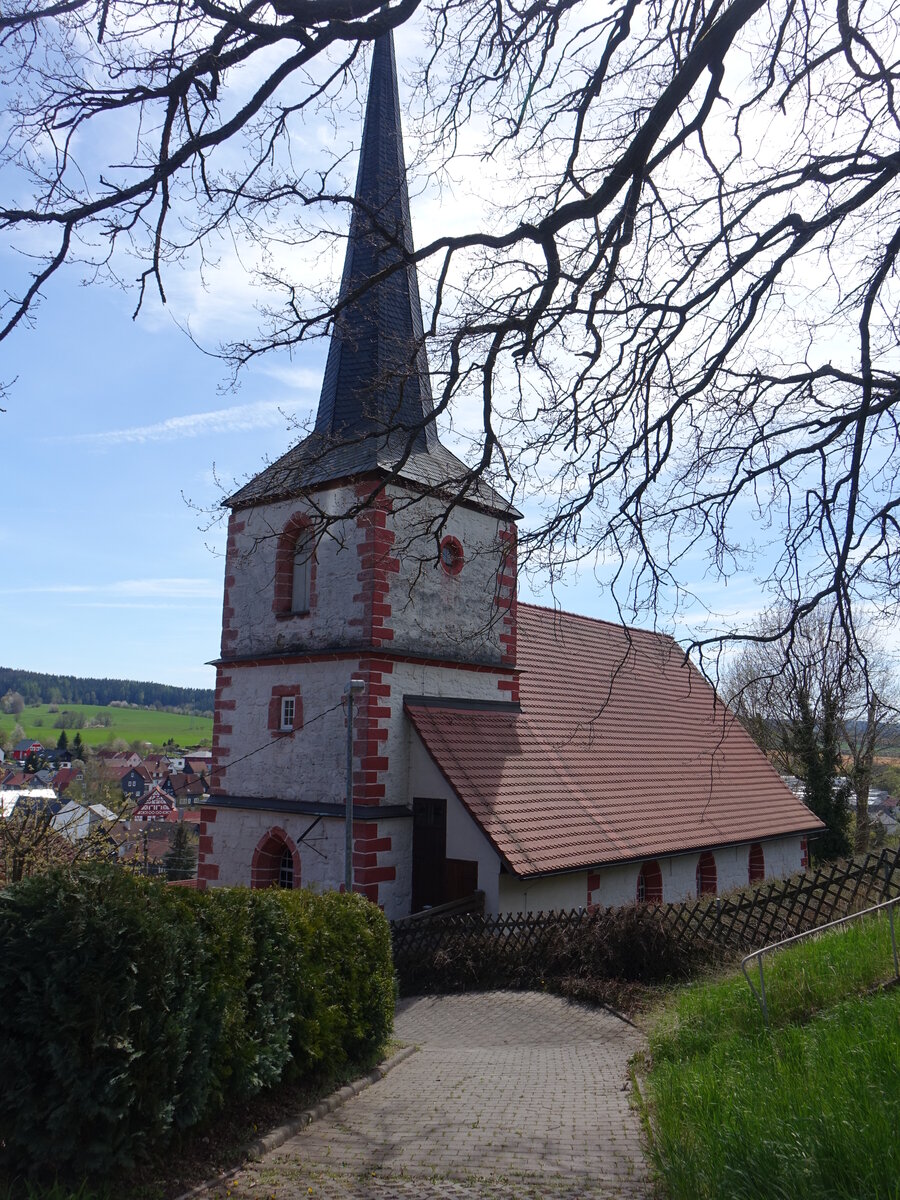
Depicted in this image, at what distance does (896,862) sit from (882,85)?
10.9 m

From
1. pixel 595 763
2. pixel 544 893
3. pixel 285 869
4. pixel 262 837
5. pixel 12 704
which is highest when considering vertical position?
pixel 12 704

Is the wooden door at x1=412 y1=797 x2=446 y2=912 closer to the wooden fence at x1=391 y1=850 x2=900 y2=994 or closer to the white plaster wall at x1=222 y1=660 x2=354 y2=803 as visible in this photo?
the wooden fence at x1=391 y1=850 x2=900 y2=994

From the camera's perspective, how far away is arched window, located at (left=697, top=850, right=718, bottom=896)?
66.0ft

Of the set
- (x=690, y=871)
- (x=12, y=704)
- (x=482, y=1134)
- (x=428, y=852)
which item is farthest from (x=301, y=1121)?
(x=12, y=704)

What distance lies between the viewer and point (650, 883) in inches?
716

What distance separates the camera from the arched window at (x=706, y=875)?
792 inches

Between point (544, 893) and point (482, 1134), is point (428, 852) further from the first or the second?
point (482, 1134)

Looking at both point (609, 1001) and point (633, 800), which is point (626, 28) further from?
point (633, 800)

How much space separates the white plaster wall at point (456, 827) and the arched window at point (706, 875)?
24.3ft

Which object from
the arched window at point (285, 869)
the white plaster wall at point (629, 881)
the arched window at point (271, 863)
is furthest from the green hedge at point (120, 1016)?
the arched window at point (285, 869)

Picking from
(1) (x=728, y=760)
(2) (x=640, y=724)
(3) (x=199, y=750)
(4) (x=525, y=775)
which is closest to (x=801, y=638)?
(4) (x=525, y=775)

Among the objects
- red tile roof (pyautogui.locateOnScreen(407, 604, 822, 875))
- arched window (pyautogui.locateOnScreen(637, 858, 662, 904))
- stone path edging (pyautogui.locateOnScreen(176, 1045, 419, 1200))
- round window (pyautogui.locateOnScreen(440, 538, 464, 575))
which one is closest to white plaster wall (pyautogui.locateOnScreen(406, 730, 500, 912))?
red tile roof (pyautogui.locateOnScreen(407, 604, 822, 875))

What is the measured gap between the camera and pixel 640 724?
72.4ft

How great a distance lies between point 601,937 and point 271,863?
6.35m
